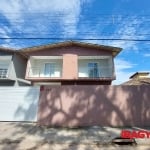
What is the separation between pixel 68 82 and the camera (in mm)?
15953

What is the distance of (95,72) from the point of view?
16.7m

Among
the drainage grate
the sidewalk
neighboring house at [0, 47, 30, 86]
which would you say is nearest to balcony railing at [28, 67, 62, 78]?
neighboring house at [0, 47, 30, 86]

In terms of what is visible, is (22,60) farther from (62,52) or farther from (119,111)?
(119,111)

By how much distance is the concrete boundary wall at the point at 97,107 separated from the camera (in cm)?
830

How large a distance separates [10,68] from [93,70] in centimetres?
816

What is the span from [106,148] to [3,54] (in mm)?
13622

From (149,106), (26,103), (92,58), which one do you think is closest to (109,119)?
(149,106)

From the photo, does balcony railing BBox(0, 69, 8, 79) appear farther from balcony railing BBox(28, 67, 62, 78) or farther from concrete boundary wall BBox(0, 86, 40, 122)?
concrete boundary wall BBox(0, 86, 40, 122)

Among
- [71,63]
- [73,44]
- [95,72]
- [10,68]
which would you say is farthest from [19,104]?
[95,72]

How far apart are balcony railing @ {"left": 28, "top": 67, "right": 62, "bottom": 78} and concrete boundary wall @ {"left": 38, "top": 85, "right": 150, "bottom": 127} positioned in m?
8.20

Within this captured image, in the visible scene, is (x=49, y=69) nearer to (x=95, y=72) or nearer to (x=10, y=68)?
(x=10, y=68)

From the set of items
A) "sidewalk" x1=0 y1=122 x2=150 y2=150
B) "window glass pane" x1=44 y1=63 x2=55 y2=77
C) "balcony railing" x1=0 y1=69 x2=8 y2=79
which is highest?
"window glass pane" x1=44 y1=63 x2=55 y2=77

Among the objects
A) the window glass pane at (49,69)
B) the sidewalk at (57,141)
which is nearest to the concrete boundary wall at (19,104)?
the sidewalk at (57,141)

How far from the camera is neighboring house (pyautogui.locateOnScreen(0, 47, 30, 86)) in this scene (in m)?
14.9
